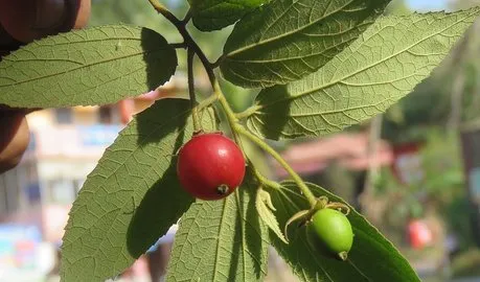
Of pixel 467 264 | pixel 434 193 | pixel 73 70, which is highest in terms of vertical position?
pixel 434 193

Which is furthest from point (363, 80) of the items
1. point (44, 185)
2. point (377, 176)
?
point (377, 176)

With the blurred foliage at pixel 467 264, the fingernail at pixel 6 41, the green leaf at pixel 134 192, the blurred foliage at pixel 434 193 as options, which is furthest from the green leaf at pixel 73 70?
the blurred foliage at pixel 467 264

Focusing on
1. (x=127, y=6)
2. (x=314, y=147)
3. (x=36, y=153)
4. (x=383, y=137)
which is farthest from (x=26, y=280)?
(x=383, y=137)

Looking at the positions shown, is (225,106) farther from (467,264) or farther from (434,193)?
(434,193)

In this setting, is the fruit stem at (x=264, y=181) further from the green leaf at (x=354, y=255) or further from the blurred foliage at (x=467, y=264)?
the blurred foliage at (x=467, y=264)

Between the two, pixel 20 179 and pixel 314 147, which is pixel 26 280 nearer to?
pixel 20 179

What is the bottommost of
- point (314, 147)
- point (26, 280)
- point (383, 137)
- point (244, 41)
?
point (244, 41)
